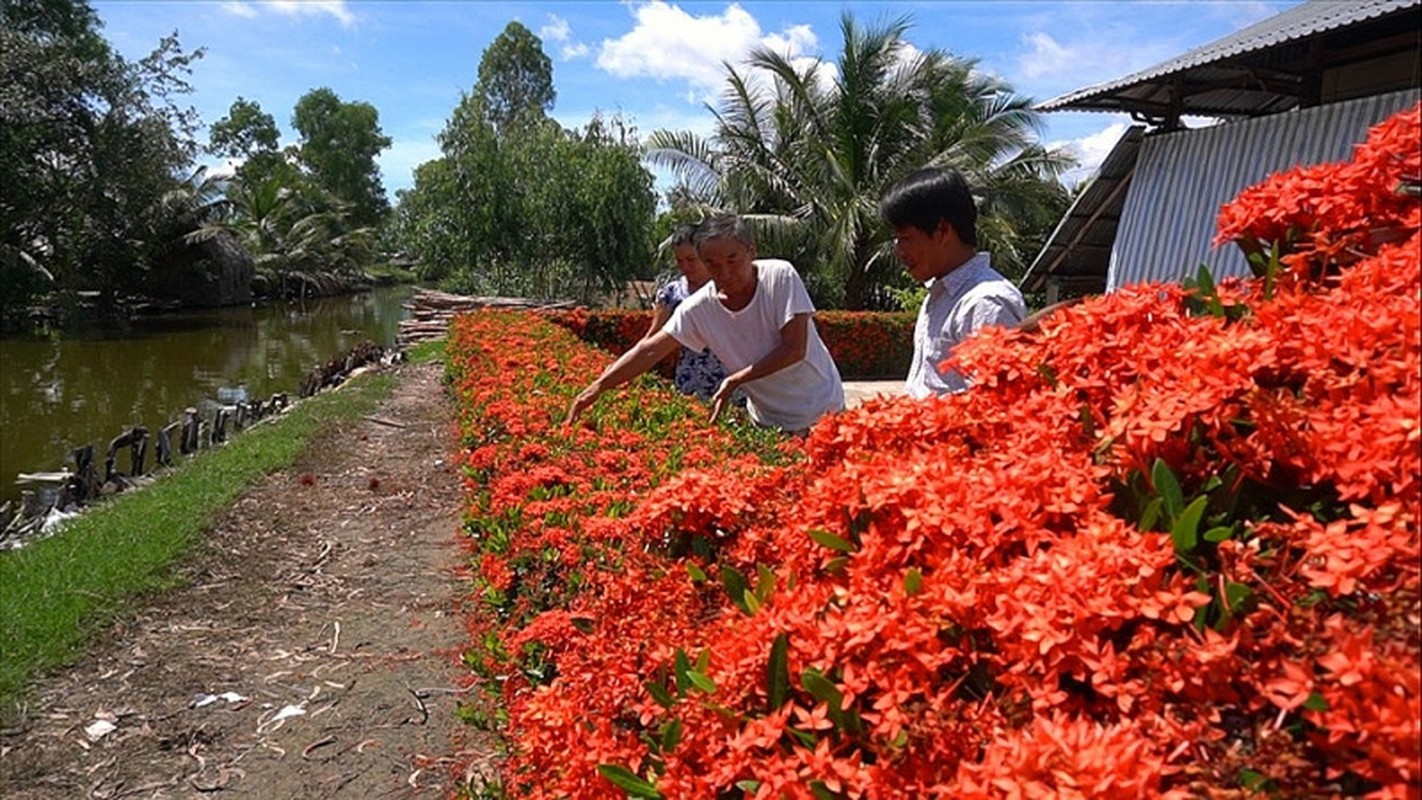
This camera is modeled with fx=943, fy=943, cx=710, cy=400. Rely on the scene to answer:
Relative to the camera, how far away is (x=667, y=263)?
2603 centimetres

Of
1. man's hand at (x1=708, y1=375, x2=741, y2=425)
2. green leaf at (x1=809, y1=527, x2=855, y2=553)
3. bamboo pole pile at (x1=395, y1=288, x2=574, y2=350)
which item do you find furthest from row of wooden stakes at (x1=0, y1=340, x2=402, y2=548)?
bamboo pole pile at (x1=395, y1=288, x2=574, y2=350)

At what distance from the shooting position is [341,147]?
220 feet

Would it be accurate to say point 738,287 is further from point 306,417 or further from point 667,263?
point 667,263

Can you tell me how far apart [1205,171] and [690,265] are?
551 cm

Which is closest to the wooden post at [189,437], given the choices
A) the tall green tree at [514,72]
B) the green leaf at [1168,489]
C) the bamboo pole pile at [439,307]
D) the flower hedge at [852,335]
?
the flower hedge at [852,335]

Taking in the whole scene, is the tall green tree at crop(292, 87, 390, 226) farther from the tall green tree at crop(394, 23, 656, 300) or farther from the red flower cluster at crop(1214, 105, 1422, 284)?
the red flower cluster at crop(1214, 105, 1422, 284)

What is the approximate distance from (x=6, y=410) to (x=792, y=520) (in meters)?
18.4

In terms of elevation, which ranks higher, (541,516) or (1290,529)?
(1290,529)

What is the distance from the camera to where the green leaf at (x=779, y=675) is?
121cm

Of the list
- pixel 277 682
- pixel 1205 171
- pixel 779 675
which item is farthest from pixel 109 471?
pixel 1205 171

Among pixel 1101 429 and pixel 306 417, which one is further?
pixel 306 417

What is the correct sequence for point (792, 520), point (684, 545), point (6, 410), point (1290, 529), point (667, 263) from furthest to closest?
1. point (667, 263)
2. point (6, 410)
3. point (684, 545)
4. point (792, 520)
5. point (1290, 529)

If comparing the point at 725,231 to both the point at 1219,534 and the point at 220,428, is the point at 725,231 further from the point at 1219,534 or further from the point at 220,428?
the point at 220,428

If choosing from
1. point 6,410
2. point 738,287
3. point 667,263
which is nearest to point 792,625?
point 738,287
